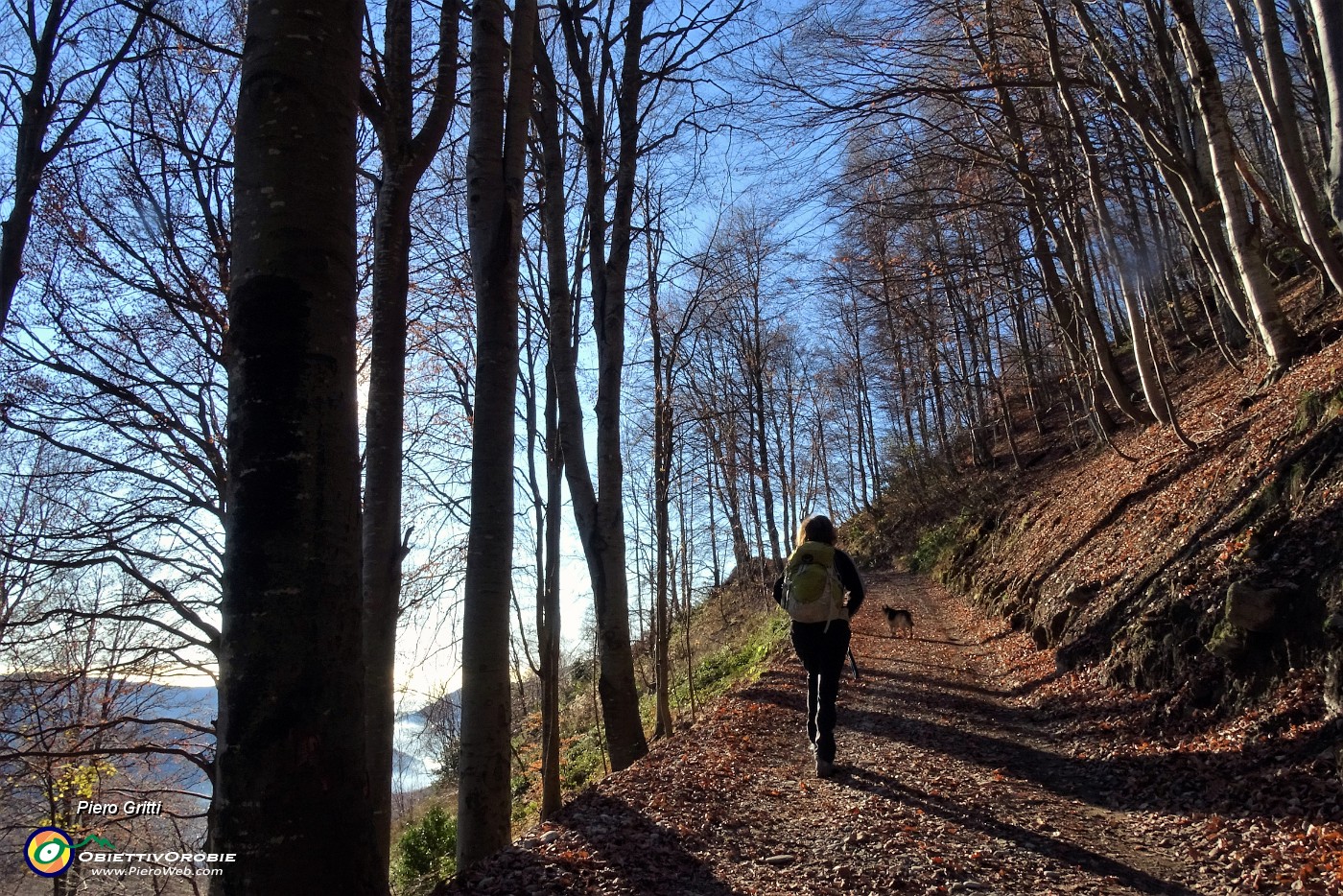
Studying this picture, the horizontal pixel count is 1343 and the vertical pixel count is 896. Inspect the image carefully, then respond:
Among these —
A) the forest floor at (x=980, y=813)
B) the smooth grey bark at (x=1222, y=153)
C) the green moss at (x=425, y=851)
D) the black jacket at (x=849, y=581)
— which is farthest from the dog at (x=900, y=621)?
the green moss at (x=425, y=851)

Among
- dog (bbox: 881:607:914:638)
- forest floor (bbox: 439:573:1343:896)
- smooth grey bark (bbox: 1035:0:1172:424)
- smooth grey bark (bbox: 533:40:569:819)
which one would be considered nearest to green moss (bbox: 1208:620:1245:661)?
forest floor (bbox: 439:573:1343:896)

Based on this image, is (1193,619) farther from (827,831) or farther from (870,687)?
(870,687)

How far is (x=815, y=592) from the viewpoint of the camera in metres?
5.34

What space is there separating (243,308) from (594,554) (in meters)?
5.88

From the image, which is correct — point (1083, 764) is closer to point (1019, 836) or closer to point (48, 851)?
point (1019, 836)

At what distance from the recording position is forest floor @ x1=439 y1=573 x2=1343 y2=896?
3.43m

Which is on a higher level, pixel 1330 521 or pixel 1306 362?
pixel 1306 362

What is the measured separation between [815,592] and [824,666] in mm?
536

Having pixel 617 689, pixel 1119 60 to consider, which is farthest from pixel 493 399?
pixel 1119 60

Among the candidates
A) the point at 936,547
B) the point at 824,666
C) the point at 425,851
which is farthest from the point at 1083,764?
the point at 936,547

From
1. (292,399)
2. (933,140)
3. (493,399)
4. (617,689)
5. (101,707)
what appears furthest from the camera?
(101,707)

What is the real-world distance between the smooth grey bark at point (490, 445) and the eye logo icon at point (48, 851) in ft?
10.3

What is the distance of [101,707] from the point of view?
34.8 ft

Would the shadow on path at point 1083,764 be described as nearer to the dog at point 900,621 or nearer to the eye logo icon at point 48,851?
the dog at point 900,621
